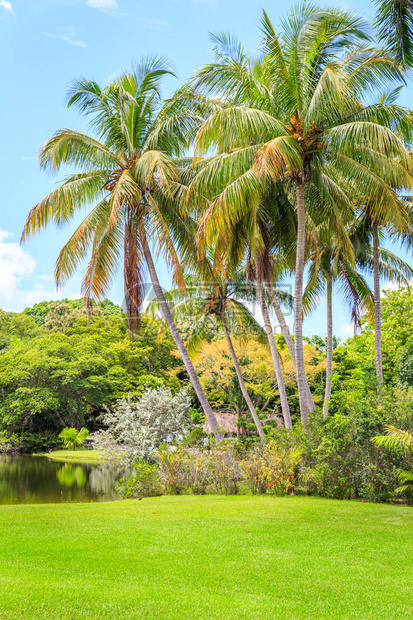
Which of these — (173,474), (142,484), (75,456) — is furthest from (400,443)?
(75,456)

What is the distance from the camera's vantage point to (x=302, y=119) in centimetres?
1148

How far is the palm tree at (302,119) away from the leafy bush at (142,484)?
4088 mm

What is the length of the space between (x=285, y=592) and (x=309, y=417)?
24.5 ft

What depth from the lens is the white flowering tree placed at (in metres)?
17.0

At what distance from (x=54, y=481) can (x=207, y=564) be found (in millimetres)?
14082

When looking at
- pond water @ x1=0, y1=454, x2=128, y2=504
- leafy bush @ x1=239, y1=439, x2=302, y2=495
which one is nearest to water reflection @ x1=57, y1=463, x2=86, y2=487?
pond water @ x1=0, y1=454, x2=128, y2=504

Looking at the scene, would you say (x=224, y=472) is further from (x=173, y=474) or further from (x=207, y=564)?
(x=207, y=564)

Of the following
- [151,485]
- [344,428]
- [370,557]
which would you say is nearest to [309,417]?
[344,428]

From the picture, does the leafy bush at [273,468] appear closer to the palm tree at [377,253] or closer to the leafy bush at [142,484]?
the leafy bush at [142,484]

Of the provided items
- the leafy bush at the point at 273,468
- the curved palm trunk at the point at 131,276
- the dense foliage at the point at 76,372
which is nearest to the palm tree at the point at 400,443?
the leafy bush at the point at 273,468

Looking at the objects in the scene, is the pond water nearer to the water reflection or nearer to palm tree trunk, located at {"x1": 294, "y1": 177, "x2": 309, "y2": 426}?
the water reflection

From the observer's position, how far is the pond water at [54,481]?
1480 centimetres

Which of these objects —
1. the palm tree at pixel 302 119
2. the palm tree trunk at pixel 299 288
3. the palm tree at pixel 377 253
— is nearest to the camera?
the palm tree at pixel 302 119

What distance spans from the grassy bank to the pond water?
113 cm
